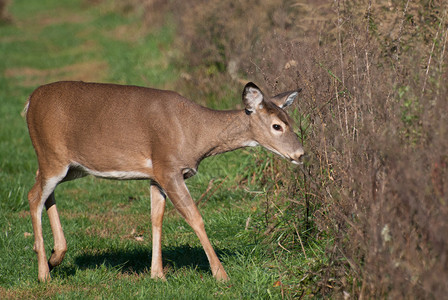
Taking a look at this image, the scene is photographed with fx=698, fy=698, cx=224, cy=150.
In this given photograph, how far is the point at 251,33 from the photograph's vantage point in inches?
415

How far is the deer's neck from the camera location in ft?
20.0

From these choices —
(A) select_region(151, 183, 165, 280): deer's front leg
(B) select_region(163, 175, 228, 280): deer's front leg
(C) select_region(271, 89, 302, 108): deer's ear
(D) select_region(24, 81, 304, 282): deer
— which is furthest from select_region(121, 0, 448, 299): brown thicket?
(A) select_region(151, 183, 165, 280): deer's front leg

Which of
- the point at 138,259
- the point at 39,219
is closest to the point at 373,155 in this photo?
the point at 138,259

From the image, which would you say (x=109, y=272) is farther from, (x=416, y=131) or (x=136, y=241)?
(x=416, y=131)

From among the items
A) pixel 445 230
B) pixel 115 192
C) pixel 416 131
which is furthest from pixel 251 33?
pixel 445 230

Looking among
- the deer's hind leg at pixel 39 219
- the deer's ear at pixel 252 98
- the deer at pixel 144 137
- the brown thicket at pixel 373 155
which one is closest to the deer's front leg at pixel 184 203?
the deer at pixel 144 137

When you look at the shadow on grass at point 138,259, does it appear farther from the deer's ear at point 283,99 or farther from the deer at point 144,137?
the deer's ear at point 283,99

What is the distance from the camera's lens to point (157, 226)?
6430 mm

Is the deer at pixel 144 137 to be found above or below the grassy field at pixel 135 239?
above

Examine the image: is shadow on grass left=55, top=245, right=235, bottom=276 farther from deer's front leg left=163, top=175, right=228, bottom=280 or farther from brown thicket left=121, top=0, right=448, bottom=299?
brown thicket left=121, top=0, right=448, bottom=299

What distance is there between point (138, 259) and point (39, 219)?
3.29 ft

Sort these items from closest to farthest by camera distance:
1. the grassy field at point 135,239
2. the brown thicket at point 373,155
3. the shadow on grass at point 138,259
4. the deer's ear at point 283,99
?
the brown thicket at point 373,155 < the grassy field at point 135,239 < the deer's ear at point 283,99 < the shadow on grass at point 138,259

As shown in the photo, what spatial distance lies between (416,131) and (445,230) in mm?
828

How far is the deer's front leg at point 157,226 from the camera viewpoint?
6.14m
